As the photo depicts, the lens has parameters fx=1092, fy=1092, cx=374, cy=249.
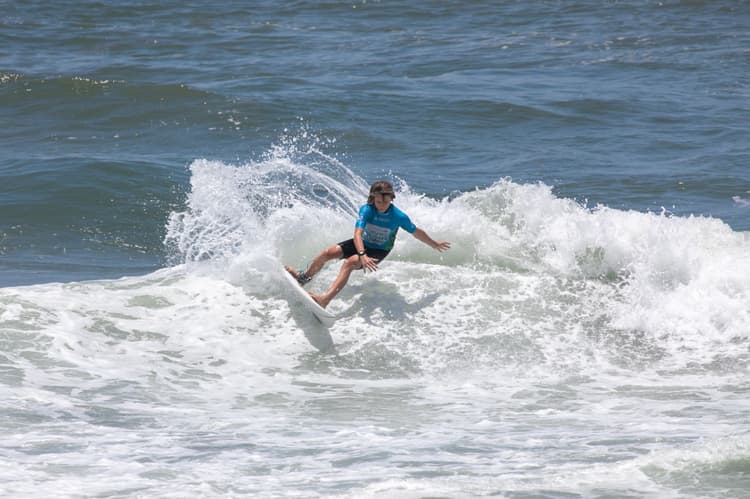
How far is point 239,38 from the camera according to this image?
90.0ft

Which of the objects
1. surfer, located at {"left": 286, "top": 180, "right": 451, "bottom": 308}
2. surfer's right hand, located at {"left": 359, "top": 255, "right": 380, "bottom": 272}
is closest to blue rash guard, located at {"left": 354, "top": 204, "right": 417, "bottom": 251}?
surfer, located at {"left": 286, "top": 180, "right": 451, "bottom": 308}

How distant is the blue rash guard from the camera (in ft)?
34.6

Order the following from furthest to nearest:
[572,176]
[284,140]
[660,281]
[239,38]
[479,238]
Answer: [239,38]
[284,140]
[572,176]
[479,238]
[660,281]

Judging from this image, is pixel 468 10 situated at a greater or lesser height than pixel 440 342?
greater

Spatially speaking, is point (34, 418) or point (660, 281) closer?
point (34, 418)

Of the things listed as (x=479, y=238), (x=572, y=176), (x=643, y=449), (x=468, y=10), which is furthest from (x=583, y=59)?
(x=643, y=449)

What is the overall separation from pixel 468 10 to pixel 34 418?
2434 centimetres

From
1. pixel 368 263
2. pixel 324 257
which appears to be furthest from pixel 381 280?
pixel 368 263

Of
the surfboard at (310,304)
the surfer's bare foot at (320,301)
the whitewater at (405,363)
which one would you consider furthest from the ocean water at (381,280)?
the surfer's bare foot at (320,301)

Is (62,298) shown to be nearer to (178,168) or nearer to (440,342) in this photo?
(440,342)

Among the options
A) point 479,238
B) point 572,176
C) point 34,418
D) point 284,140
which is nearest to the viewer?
point 34,418

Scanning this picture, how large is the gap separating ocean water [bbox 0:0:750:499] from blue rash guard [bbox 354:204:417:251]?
686mm

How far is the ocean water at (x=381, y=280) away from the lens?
708cm

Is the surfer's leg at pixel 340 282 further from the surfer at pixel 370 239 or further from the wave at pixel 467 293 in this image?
the wave at pixel 467 293
